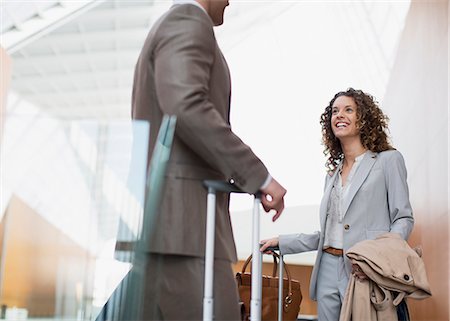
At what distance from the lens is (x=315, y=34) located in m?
9.05

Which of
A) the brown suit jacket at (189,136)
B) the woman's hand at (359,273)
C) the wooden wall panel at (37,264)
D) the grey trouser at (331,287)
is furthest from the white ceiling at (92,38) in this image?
the wooden wall panel at (37,264)

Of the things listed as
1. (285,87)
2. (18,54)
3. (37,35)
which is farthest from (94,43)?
(285,87)

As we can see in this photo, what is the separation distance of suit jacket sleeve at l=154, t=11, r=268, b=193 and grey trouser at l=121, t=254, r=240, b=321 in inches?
7.9

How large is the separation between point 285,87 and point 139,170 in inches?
312

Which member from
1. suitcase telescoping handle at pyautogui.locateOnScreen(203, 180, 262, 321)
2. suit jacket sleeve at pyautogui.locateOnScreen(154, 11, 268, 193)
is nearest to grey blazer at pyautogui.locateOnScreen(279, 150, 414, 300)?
suitcase telescoping handle at pyautogui.locateOnScreen(203, 180, 262, 321)

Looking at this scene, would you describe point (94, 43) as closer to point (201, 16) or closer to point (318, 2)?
point (318, 2)

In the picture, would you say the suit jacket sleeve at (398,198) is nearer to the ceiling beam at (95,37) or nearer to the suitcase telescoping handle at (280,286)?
the suitcase telescoping handle at (280,286)

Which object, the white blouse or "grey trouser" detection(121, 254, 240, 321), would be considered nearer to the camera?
"grey trouser" detection(121, 254, 240, 321)

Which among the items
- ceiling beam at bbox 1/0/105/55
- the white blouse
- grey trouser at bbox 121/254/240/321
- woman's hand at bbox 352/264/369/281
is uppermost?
ceiling beam at bbox 1/0/105/55

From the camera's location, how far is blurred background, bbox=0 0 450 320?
4.88 ft

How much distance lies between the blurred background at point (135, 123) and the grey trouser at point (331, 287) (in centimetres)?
102

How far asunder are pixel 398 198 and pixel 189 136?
1.55 m

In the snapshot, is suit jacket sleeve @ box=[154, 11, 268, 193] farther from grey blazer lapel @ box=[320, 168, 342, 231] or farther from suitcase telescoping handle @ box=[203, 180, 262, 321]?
grey blazer lapel @ box=[320, 168, 342, 231]

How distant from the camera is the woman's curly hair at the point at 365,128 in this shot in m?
3.12
